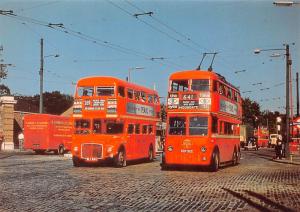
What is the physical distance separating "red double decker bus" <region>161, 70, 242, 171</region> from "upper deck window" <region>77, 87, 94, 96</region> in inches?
150

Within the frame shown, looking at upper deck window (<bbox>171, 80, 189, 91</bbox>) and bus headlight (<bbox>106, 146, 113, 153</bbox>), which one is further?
bus headlight (<bbox>106, 146, 113, 153</bbox>)

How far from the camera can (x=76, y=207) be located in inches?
396

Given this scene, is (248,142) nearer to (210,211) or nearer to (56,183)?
(56,183)

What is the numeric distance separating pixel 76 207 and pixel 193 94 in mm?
11131

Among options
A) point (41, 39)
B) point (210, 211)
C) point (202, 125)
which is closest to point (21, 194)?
point (210, 211)

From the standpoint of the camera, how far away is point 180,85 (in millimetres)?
20750

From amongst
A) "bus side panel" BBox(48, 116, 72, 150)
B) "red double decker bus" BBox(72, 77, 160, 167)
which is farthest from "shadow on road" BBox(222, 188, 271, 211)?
"bus side panel" BBox(48, 116, 72, 150)

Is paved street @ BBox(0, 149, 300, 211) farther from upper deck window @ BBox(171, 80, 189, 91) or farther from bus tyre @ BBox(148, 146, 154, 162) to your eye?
bus tyre @ BBox(148, 146, 154, 162)

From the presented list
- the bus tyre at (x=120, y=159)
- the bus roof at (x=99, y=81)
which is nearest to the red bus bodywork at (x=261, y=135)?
the bus tyre at (x=120, y=159)

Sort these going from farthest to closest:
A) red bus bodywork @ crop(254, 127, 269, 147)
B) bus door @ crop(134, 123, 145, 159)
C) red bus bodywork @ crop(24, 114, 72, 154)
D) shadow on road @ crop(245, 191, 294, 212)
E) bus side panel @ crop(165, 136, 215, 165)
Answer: red bus bodywork @ crop(254, 127, 269, 147)
red bus bodywork @ crop(24, 114, 72, 154)
bus door @ crop(134, 123, 145, 159)
bus side panel @ crop(165, 136, 215, 165)
shadow on road @ crop(245, 191, 294, 212)

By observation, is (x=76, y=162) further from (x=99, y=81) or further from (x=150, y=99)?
(x=150, y=99)

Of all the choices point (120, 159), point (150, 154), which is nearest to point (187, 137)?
point (120, 159)

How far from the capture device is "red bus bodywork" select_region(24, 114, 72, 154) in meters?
35.5

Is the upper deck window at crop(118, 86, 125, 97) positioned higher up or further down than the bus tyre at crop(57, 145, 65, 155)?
higher up
